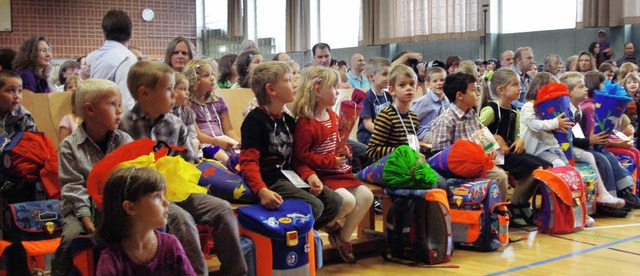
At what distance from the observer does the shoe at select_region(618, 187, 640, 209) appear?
5.93 metres

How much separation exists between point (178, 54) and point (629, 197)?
3.89 m

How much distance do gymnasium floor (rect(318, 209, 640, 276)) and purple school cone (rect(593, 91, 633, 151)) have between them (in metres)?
1.10

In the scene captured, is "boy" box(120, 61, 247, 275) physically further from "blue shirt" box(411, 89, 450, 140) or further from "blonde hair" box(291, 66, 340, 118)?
"blue shirt" box(411, 89, 450, 140)

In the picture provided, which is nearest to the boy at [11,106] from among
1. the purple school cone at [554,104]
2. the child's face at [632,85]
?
the purple school cone at [554,104]

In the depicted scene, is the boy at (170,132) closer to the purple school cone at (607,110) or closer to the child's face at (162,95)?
the child's face at (162,95)

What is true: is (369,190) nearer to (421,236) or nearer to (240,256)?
(421,236)

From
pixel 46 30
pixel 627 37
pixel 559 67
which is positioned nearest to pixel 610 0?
pixel 627 37

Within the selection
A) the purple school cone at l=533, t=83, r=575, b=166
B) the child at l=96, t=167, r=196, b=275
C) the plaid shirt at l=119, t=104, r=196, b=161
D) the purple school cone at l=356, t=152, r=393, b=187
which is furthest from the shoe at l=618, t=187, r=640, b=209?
the child at l=96, t=167, r=196, b=275

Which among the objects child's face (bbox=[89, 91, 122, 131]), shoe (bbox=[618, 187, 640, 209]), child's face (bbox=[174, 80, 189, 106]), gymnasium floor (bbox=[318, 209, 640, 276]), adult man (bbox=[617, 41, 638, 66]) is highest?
adult man (bbox=[617, 41, 638, 66])

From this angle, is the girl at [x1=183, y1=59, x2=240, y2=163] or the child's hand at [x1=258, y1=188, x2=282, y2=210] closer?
the child's hand at [x1=258, y1=188, x2=282, y2=210]

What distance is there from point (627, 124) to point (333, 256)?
370cm

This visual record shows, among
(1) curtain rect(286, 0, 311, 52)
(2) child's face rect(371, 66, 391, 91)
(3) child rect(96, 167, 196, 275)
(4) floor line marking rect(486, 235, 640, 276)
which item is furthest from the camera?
(1) curtain rect(286, 0, 311, 52)

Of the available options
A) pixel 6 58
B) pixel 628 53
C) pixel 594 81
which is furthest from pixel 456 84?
pixel 628 53

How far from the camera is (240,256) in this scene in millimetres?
3178
